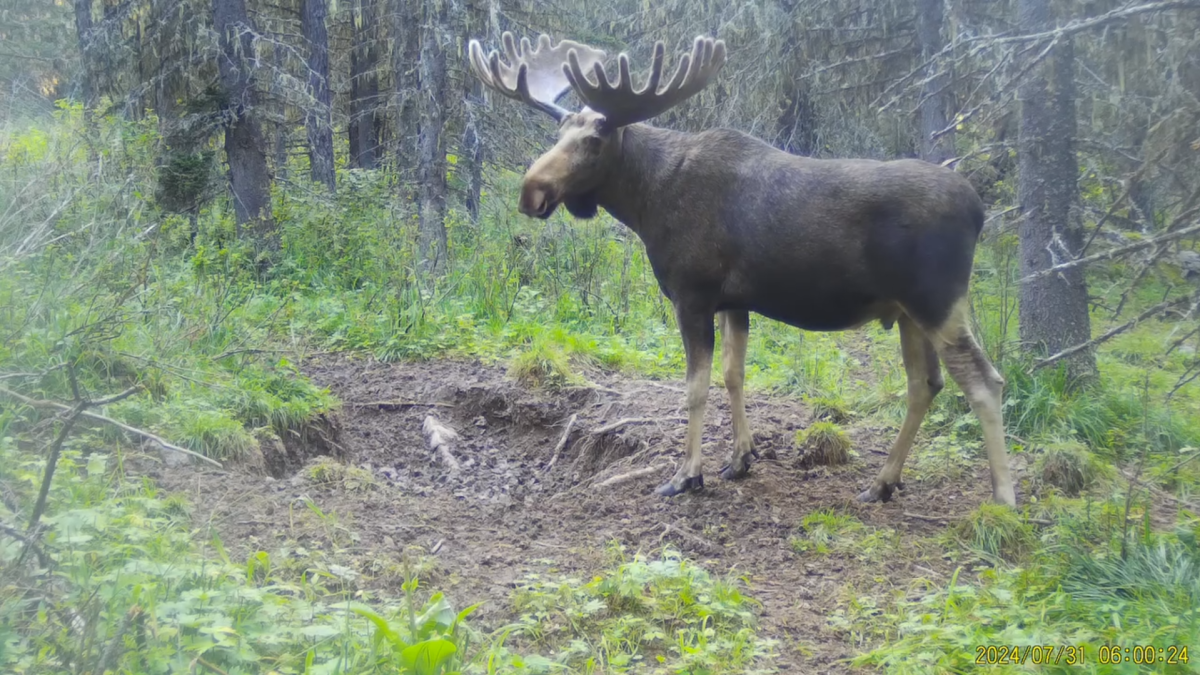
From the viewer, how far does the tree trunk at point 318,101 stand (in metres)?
14.0

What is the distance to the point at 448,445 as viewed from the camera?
7.45m

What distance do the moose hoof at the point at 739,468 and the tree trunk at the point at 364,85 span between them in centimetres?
1164

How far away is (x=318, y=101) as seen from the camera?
13977 mm

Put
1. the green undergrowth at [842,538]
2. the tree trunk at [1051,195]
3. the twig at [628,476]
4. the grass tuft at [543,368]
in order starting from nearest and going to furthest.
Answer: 1. the green undergrowth at [842,538]
2. the twig at [628,476]
3. the tree trunk at [1051,195]
4. the grass tuft at [543,368]

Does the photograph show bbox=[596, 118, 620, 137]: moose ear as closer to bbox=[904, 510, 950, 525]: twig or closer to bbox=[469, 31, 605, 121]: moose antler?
bbox=[469, 31, 605, 121]: moose antler

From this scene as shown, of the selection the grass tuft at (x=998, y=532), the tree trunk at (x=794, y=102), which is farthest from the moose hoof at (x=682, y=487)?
the tree trunk at (x=794, y=102)

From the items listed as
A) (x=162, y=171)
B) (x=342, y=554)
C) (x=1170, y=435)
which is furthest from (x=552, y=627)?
(x=162, y=171)

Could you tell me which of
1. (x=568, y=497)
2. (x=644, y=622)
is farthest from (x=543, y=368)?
(x=644, y=622)

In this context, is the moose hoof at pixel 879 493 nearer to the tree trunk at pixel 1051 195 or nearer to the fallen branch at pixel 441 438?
the tree trunk at pixel 1051 195

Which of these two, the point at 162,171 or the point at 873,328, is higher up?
the point at 162,171

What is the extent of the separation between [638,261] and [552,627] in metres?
8.65

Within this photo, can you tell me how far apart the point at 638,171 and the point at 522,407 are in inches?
106

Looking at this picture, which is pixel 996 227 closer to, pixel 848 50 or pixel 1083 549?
pixel 1083 549

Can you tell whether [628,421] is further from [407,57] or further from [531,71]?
[407,57]
